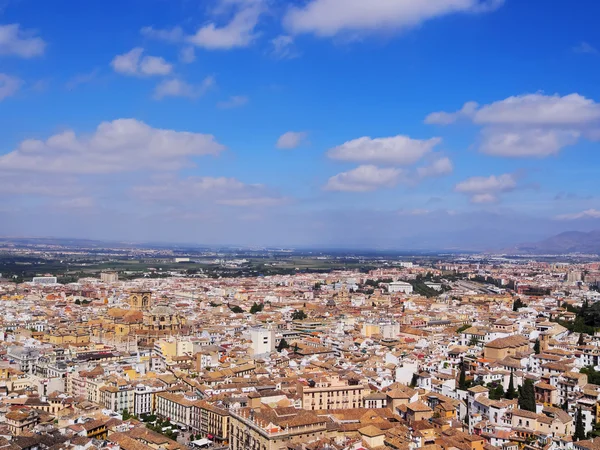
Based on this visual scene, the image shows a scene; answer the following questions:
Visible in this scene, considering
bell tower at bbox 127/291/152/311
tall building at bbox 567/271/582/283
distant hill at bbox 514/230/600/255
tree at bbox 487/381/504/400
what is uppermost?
distant hill at bbox 514/230/600/255

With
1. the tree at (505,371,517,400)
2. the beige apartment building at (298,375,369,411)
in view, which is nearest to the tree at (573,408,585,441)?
the tree at (505,371,517,400)

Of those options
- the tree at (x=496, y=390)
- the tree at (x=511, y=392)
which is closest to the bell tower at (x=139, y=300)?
the tree at (x=496, y=390)

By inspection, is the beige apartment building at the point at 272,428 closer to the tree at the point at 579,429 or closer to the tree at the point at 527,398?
the tree at the point at 527,398

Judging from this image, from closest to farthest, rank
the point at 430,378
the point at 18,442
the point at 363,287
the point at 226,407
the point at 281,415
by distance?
the point at 18,442 → the point at 281,415 → the point at 226,407 → the point at 430,378 → the point at 363,287

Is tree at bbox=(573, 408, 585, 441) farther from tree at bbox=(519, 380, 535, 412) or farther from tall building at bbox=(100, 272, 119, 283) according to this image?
tall building at bbox=(100, 272, 119, 283)

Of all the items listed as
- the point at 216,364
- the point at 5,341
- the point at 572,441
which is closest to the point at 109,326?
the point at 5,341

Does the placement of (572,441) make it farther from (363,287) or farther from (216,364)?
(363,287)
